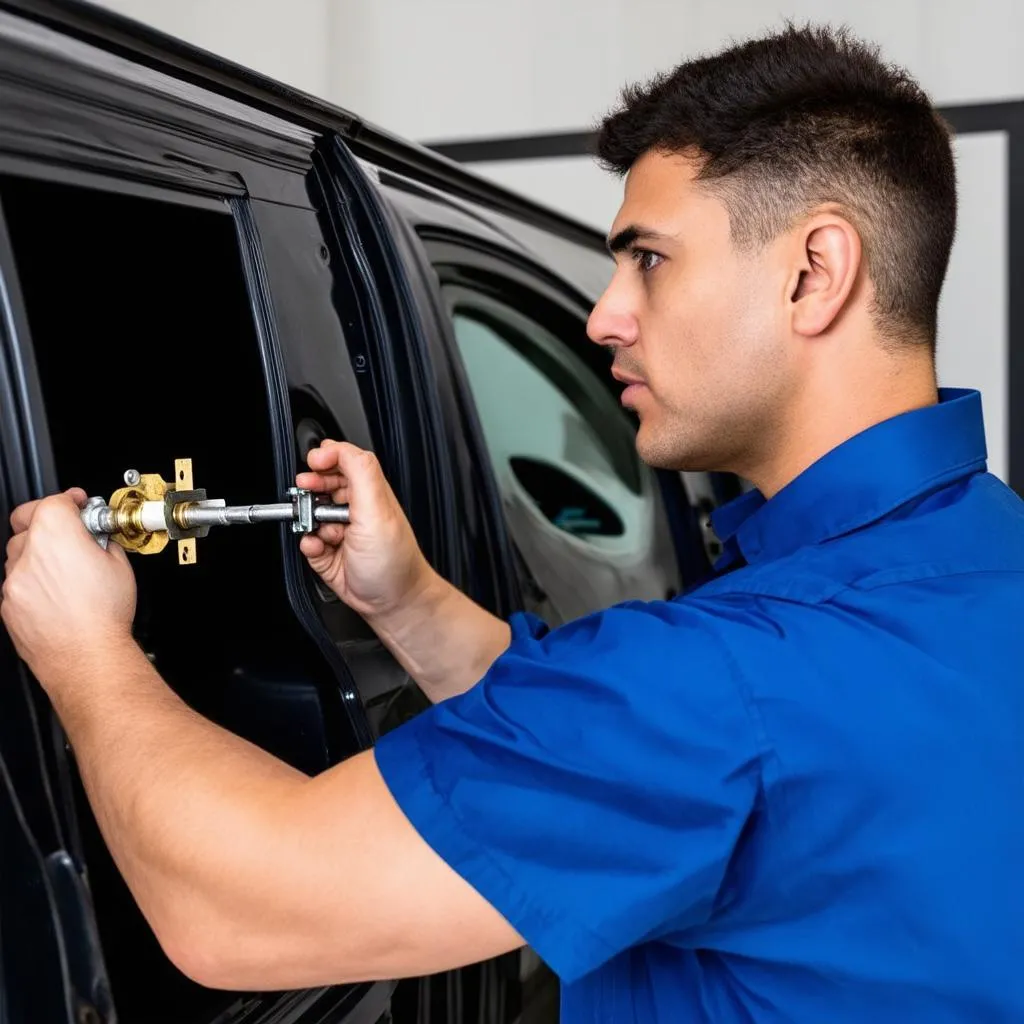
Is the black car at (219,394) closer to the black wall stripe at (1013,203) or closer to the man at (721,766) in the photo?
the man at (721,766)

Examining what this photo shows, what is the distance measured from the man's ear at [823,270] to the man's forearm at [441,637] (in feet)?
1.88

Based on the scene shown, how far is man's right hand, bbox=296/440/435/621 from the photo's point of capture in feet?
4.41

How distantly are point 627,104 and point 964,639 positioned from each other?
79 centimetres

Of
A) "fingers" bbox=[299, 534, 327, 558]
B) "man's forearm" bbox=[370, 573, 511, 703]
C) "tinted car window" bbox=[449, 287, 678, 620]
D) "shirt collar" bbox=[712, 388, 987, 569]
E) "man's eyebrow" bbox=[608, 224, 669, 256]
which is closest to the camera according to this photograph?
"shirt collar" bbox=[712, 388, 987, 569]

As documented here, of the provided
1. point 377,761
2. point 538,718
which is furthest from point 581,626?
point 377,761

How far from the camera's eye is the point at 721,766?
0.94 meters

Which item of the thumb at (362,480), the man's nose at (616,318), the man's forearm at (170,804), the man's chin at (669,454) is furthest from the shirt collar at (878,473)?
the man's forearm at (170,804)

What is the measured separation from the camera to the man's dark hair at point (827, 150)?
4.09ft

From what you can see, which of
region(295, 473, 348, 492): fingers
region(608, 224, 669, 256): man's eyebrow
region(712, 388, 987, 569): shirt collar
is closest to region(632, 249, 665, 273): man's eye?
region(608, 224, 669, 256): man's eyebrow

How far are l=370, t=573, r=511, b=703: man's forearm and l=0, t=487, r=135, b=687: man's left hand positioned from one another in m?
0.51

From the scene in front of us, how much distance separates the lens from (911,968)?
1.03 metres

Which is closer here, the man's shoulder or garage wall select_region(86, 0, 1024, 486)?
the man's shoulder

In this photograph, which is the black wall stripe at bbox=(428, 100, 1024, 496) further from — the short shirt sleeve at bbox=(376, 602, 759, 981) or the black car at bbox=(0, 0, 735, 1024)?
the short shirt sleeve at bbox=(376, 602, 759, 981)

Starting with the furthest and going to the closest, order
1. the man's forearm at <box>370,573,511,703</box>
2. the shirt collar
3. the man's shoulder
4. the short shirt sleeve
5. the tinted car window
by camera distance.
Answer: the tinted car window < the man's forearm at <box>370,573,511,703</box> < the shirt collar < the man's shoulder < the short shirt sleeve
